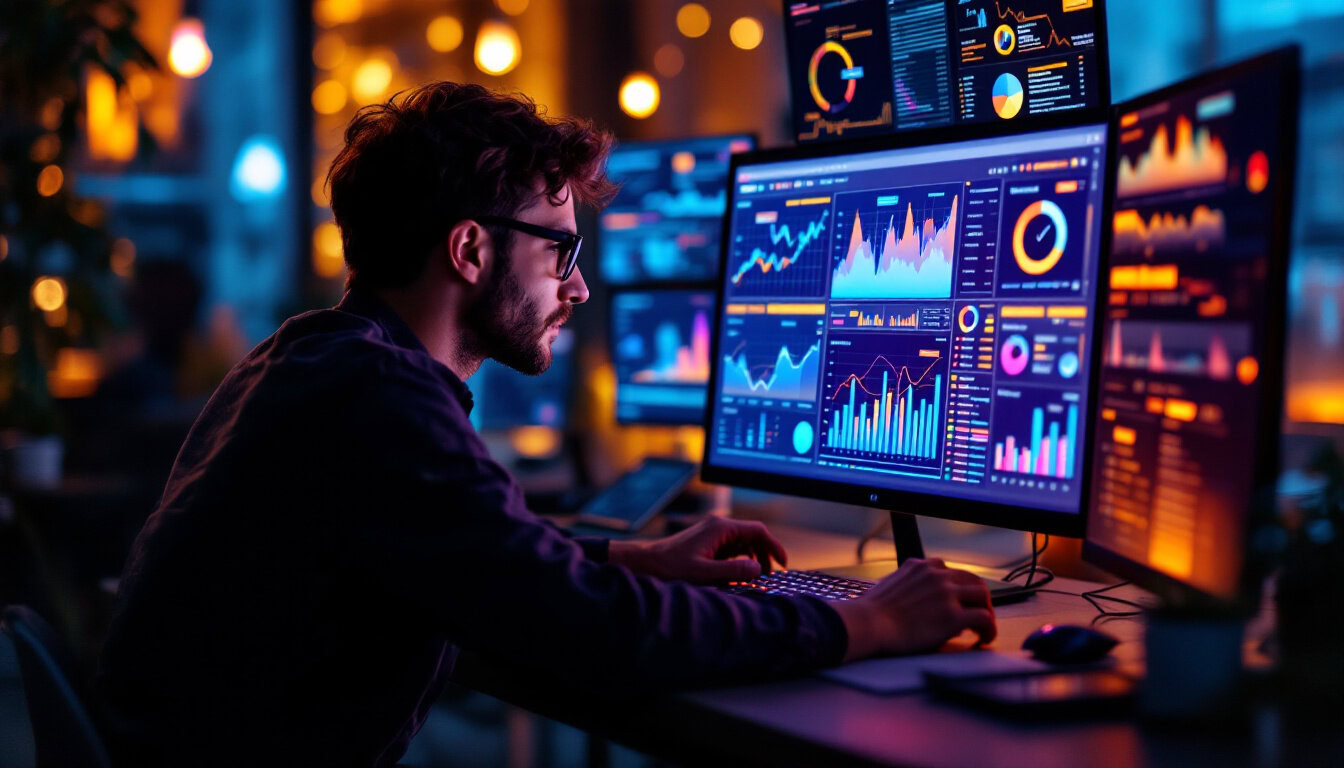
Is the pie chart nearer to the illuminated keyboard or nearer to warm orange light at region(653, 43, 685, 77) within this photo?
the illuminated keyboard

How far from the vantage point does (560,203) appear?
1440mm

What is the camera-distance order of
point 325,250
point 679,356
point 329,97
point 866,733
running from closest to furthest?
point 866,733
point 679,356
point 325,250
point 329,97

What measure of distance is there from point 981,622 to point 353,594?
64 centimetres

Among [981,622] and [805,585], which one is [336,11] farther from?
[981,622]

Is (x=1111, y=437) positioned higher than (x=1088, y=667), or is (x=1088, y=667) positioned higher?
(x=1111, y=437)

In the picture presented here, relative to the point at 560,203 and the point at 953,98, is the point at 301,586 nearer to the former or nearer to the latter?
the point at 560,203

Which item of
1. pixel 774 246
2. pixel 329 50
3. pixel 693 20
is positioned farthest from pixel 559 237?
pixel 329 50

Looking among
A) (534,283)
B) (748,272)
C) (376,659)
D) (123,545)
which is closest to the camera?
(376,659)

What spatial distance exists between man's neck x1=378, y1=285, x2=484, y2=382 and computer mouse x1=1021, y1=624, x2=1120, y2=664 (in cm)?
73

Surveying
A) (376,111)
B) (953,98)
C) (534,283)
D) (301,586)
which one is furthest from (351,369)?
(953,98)

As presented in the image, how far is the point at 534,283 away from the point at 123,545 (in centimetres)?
269

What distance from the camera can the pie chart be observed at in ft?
5.21

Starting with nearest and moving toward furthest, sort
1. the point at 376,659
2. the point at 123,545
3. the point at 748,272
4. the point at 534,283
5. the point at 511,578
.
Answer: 1. the point at 511,578
2. the point at 376,659
3. the point at 534,283
4. the point at 748,272
5. the point at 123,545

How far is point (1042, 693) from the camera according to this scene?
99 cm
